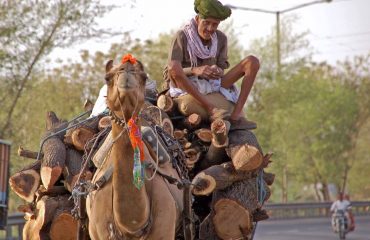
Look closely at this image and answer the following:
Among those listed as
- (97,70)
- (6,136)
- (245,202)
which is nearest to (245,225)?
(245,202)

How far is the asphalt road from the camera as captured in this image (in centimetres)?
2809

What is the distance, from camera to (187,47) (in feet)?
33.0

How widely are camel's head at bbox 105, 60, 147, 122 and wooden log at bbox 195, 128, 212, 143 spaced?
8.81 ft

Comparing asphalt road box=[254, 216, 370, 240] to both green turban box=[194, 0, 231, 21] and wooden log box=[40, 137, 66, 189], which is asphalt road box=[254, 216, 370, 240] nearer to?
green turban box=[194, 0, 231, 21]

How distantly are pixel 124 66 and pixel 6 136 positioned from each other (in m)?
14.4

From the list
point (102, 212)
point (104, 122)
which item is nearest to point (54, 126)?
point (104, 122)

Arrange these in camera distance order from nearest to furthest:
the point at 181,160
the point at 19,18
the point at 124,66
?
the point at 124,66 → the point at 181,160 → the point at 19,18

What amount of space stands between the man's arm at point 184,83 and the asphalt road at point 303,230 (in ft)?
56.8

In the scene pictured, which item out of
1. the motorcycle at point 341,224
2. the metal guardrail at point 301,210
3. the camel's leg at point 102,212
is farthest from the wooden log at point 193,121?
the metal guardrail at point 301,210

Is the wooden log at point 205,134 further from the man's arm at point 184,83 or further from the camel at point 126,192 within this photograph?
the camel at point 126,192

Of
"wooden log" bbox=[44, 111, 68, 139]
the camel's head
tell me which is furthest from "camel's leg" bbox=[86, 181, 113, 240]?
"wooden log" bbox=[44, 111, 68, 139]

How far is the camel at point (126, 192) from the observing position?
7039 millimetres

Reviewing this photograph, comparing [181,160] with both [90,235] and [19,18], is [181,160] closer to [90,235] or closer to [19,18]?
[90,235]

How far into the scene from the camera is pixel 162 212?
25.7 feet
